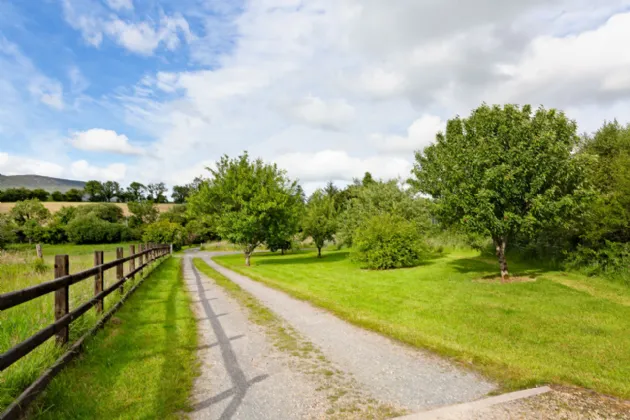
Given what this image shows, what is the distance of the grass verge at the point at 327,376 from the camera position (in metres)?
4.01

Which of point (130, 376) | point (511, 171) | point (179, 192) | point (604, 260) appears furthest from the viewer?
point (179, 192)

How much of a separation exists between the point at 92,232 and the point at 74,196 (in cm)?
8384

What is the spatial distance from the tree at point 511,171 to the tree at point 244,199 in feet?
52.0

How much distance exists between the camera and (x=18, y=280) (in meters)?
10.6

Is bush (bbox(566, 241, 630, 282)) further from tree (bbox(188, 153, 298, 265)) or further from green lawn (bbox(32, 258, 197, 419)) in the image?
tree (bbox(188, 153, 298, 265))

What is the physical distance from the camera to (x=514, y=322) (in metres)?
8.33

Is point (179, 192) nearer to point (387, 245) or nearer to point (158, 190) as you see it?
point (158, 190)

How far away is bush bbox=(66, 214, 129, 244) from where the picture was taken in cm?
7744

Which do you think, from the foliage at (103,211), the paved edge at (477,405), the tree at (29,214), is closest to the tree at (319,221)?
the paved edge at (477,405)

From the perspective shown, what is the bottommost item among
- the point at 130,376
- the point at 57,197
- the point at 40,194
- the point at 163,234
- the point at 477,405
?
the point at 477,405

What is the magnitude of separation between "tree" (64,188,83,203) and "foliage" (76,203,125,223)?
52597 millimetres

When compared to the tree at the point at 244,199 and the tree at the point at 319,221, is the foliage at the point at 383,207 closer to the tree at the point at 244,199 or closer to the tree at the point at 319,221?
the tree at the point at 319,221

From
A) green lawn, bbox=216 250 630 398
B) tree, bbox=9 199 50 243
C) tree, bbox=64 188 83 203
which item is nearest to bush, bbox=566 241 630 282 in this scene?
green lawn, bbox=216 250 630 398

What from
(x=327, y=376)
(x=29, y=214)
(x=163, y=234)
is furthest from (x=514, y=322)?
(x=29, y=214)
